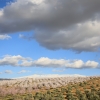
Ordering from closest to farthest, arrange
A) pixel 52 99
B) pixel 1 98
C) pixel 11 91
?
pixel 52 99
pixel 1 98
pixel 11 91

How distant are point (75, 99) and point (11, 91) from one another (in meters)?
18.0

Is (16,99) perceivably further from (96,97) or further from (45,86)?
(45,86)

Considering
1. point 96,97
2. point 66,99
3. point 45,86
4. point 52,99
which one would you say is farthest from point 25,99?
point 45,86

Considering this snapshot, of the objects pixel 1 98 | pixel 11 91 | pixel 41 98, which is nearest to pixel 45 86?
pixel 11 91

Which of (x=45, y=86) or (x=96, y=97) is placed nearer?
(x=96, y=97)

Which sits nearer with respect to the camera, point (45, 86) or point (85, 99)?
point (85, 99)

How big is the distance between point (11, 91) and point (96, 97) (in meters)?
20.6

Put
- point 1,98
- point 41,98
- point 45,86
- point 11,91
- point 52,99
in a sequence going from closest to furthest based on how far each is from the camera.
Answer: point 52,99 → point 41,98 → point 1,98 → point 11,91 → point 45,86

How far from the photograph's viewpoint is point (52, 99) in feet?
130

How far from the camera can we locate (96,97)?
40312mm

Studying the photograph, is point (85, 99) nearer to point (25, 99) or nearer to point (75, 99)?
point (75, 99)

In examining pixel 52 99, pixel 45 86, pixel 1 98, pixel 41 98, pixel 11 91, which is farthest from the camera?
pixel 45 86

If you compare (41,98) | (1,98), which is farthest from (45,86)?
(41,98)

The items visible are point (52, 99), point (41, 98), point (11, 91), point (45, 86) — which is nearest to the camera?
point (52, 99)
